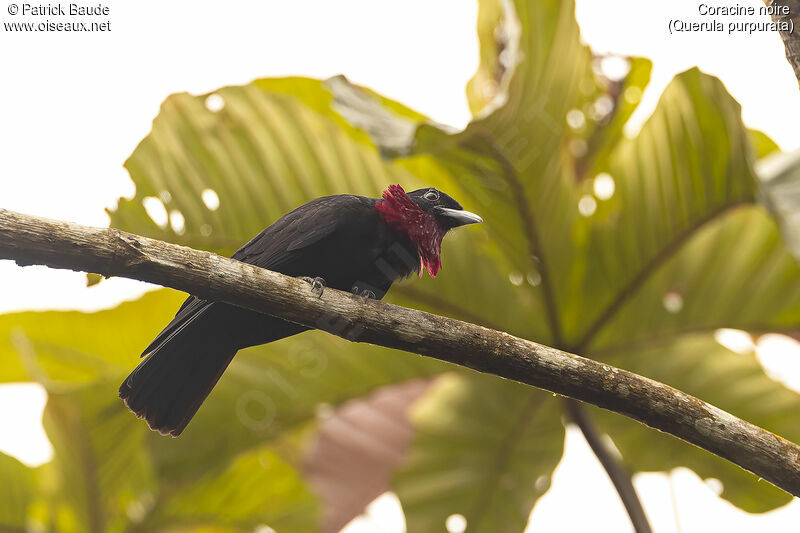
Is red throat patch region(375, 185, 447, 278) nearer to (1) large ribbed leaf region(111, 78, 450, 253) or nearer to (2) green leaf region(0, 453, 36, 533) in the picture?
(1) large ribbed leaf region(111, 78, 450, 253)

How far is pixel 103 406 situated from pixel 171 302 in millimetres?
618

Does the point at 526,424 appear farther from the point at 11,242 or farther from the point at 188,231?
the point at 11,242

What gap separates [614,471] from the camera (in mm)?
3059

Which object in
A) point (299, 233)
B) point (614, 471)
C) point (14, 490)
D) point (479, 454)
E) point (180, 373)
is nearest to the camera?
point (180, 373)

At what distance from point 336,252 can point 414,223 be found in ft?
0.97

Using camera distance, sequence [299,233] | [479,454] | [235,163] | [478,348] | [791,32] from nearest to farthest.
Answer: [478,348] → [791,32] → [299,233] → [235,163] → [479,454]

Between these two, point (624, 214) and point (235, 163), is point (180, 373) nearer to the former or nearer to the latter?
point (235, 163)

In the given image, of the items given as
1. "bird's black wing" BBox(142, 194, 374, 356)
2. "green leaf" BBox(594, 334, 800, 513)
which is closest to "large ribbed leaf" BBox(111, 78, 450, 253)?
"bird's black wing" BBox(142, 194, 374, 356)

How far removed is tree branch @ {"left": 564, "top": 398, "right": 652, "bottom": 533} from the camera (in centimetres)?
296

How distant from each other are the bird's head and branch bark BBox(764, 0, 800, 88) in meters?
1.12

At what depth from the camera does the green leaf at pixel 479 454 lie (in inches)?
141

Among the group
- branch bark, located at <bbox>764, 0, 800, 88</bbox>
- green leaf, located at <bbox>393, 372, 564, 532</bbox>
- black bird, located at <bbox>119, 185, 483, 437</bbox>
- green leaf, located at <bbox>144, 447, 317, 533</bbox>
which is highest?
branch bark, located at <bbox>764, 0, 800, 88</bbox>

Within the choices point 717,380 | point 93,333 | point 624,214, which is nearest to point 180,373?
point 93,333

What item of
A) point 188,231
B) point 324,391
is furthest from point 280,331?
point 324,391
